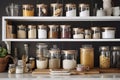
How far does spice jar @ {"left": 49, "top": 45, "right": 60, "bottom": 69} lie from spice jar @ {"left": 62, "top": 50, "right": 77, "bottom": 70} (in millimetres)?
66

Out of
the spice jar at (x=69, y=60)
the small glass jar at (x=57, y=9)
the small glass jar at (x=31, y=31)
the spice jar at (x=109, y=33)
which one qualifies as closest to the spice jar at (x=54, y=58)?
the spice jar at (x=69, y=60)

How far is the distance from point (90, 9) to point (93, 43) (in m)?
0.32

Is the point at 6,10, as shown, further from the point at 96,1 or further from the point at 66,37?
the point at 96,1

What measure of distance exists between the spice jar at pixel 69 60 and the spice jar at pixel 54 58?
66 millimetres

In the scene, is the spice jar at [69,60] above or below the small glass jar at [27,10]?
below

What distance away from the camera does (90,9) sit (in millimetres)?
2264

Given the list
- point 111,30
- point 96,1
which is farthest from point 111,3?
point 111,30

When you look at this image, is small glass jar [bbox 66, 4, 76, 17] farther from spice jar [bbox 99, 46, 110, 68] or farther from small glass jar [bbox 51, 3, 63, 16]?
spice jar [bbox 99, 46, 110, 68]

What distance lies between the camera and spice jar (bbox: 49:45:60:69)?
2.10 metres

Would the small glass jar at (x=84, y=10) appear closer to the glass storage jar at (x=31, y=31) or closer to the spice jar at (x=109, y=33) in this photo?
the spice jar at (x=109, y=33)

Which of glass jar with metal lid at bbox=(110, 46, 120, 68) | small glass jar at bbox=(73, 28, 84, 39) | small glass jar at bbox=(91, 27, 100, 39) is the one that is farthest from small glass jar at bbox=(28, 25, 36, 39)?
glass jar with metal lid at bbox=(110, 46, 120, 68)

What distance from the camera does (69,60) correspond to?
207cm

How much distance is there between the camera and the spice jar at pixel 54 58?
210 cm

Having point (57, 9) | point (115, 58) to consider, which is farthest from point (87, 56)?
point (57, 9)
